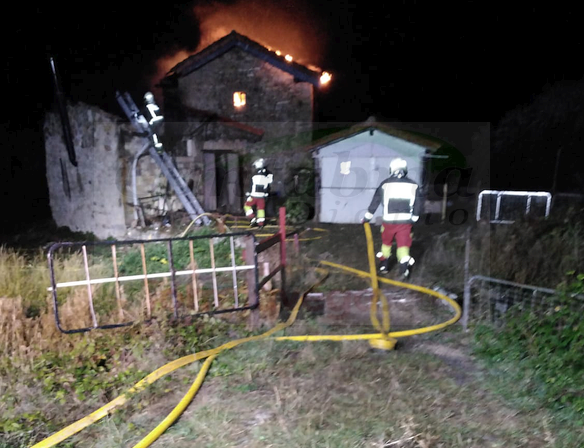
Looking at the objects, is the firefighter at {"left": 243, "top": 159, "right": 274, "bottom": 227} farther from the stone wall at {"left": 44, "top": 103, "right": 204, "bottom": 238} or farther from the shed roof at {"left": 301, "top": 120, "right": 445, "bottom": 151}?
the stone wall at {"left": 44, "top": 103, "right": 204, "bottom": 238}

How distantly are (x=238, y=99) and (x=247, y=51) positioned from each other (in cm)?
158

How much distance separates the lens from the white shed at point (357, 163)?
10945 mm

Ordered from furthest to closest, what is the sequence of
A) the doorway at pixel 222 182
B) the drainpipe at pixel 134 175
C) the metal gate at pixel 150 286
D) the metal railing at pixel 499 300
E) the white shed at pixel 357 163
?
the doorway at pixel 222 182
the drainpipe at pixel 134 175
the white shed at pixel 357 163
the metal gate at pixel 150 286
the metal railing at pixel 499 300

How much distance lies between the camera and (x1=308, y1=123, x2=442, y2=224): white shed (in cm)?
1095

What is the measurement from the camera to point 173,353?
441 centimetres

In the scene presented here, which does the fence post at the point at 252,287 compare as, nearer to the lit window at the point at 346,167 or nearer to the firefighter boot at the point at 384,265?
the firefighter boot at the point at 384,265

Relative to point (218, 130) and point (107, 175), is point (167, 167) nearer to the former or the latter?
point (107, 175)

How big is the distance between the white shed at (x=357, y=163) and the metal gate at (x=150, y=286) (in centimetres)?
411

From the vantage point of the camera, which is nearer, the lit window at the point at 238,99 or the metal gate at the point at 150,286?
the metal gate at the point at 150,286

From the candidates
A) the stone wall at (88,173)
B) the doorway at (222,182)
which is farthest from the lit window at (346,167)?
the stone wall at (88,173)

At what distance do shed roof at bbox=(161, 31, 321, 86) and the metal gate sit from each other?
25.1 feet

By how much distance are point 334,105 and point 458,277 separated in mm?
20760

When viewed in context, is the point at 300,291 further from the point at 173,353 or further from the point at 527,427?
the point at 527,427

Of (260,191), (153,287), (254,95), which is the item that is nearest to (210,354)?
(153,287)
